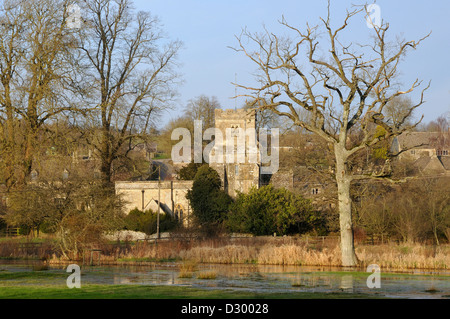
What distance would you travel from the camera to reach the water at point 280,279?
15.5 meters

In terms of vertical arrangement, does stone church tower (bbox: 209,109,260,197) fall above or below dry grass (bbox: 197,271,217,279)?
above

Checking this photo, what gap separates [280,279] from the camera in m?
18.8

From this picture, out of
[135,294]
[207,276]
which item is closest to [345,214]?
[207,276]

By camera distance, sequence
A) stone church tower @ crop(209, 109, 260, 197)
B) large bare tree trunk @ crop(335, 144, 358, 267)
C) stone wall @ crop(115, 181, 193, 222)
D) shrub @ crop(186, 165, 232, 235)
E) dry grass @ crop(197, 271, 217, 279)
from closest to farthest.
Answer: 1. dry grass @ crop(197, 271, 217, 279)
2. large bare tree trunk @ crop(335, 144, 358, 267)
3. shrub @ crop(186, 165, 232, 235)
4. stone wall @ crop(115, 181, 193, 222)
5. stone church tower @ crop(209, 109, 260, 197)

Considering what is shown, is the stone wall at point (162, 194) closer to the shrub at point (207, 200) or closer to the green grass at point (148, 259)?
the shrub at point (207, 200)

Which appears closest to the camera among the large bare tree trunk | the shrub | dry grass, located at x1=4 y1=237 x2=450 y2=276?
the large bare tree trunk

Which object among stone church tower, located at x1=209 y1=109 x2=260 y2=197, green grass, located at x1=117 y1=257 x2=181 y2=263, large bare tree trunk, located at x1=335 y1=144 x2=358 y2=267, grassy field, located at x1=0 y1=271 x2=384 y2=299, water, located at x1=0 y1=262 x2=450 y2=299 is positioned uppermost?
stone church tower, located at x1=209 y1=109 x2=260 y2=197

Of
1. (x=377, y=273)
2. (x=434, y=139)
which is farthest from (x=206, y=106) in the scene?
(x=377, y=273)

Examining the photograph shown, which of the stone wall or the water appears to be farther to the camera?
the stone wall

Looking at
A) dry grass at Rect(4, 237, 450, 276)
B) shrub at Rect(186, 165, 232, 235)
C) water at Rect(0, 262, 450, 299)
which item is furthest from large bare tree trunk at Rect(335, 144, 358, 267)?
shrub at Rect(186, 165, 232, 235)

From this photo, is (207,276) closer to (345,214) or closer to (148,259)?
(345,214)

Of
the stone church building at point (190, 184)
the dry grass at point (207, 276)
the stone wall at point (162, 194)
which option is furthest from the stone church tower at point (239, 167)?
the dry grass at point (207, 276)

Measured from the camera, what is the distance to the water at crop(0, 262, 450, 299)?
1555 cm

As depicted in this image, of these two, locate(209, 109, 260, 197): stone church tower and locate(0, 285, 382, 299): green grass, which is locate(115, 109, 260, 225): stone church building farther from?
locate(0, 285, 382, 299): green grass
